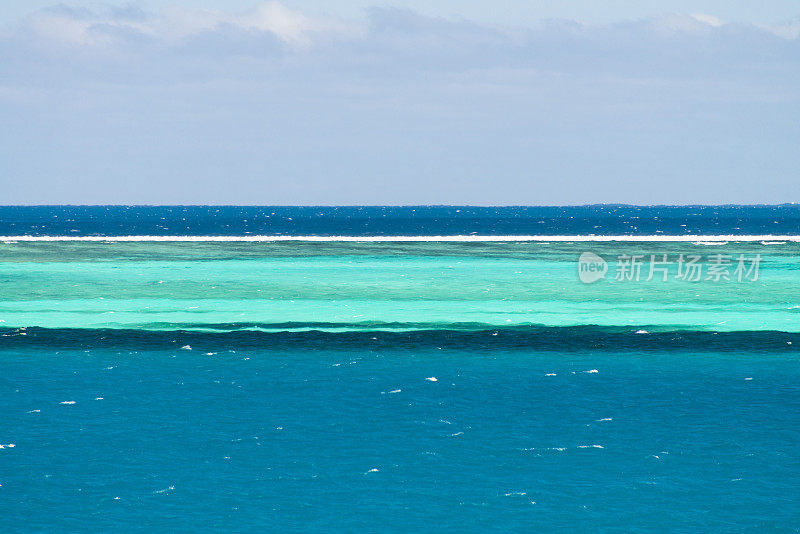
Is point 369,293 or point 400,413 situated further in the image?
point 369,293

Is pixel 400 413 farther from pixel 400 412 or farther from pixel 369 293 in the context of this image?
pixel 369 293

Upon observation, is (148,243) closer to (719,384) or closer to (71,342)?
(71,342)

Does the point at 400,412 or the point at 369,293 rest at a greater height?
the point at 369,293

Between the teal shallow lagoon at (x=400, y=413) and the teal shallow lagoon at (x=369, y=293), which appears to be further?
the teal shallow lagoon at (x=369, y=293)

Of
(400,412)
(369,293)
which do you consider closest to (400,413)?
(400,412)

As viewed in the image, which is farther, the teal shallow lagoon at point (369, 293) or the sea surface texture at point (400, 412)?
the teal shallow lagoon at point (369, 293)

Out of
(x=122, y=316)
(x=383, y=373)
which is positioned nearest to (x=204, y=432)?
(x=383, y=373)

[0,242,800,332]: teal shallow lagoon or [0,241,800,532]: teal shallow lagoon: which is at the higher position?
[0,242,800,332]: teal shallow lagoon

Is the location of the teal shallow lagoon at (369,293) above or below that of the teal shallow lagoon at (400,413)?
above

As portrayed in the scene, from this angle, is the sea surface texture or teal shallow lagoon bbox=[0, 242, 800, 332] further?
teal shallow lagoon bbox=[0, 242, 800, 332]
